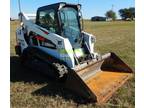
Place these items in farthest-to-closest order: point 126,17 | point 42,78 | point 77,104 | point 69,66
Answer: point 126,17 < point 42,78 < point 69,66 < point 77,104

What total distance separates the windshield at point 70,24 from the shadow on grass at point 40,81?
1304mm

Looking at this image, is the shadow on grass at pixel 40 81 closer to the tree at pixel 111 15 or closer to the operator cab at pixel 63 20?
the operator cab at pixel 63 20

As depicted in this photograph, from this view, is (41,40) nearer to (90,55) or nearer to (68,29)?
(68,29)

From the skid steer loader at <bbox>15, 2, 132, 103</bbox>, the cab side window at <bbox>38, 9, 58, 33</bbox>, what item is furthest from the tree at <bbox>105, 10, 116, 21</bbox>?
the cab side window at <bbox>38, 9, 58, 33</bbox>

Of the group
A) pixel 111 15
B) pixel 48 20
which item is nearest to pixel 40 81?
pixel 48 20

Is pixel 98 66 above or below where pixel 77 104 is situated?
above

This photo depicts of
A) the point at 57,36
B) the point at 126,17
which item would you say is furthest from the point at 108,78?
the point at 126,17

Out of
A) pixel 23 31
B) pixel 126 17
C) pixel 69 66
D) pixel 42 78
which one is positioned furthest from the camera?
pixel 126 17

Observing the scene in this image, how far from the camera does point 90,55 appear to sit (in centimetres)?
775

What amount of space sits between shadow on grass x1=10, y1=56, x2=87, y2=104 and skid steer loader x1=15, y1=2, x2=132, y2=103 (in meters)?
0.14

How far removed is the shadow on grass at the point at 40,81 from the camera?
600cm

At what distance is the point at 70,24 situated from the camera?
763cm
